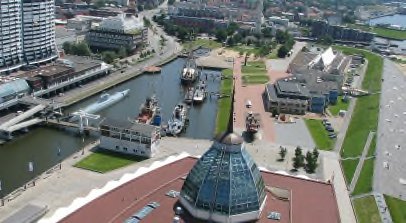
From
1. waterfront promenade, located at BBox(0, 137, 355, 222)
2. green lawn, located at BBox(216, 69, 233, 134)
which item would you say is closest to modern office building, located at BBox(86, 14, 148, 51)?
green lawn, located at BBox(216, 69, 233, 134)

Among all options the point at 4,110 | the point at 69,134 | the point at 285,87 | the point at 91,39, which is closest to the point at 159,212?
the point at 69,134

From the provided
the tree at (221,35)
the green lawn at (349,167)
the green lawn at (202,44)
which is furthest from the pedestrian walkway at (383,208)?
the tree at (221,35)

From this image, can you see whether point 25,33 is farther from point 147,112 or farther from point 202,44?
point 202,44

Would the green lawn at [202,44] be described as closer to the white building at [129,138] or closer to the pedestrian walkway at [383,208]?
the white building at [129,138]

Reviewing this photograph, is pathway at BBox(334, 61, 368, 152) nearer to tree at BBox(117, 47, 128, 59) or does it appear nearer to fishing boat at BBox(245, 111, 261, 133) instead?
fishing boat at BBox(245, 111, 261, 133)

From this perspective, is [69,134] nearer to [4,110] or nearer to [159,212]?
[4,110]

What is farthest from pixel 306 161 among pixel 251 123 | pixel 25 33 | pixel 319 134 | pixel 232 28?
pixel 232 28
